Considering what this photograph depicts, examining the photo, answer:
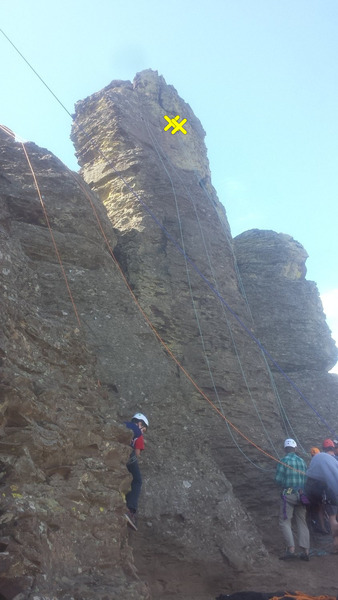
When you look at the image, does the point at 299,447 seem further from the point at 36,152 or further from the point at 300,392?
the point at 36,152

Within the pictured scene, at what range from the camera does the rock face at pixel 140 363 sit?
17.8 feet

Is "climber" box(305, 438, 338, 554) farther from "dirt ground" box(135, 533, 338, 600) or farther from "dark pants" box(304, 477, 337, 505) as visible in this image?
"dirt ground" box(135, 533, 338, 600)

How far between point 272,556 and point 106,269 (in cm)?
717

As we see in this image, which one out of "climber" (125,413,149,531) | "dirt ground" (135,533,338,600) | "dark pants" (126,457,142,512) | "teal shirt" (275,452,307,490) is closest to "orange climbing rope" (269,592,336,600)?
"dirt ground" (135,533,338,600)

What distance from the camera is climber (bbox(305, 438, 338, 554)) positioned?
8445 millimetres

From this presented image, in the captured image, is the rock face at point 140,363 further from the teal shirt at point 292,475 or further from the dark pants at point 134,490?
the teal shirt at point 292,475

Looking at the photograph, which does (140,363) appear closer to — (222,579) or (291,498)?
(291,498)

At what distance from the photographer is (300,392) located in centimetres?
1409

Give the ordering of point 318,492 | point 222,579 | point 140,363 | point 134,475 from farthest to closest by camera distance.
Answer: point 140,363 → point 318,492 → point 134,475 → point 222,579

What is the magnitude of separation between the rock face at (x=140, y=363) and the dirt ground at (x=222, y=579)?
4 centimetres

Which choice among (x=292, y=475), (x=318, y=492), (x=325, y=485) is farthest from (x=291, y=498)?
(x=325, y=485)

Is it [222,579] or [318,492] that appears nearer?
[222,579]

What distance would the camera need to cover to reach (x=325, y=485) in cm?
856

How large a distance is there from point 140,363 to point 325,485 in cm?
425
